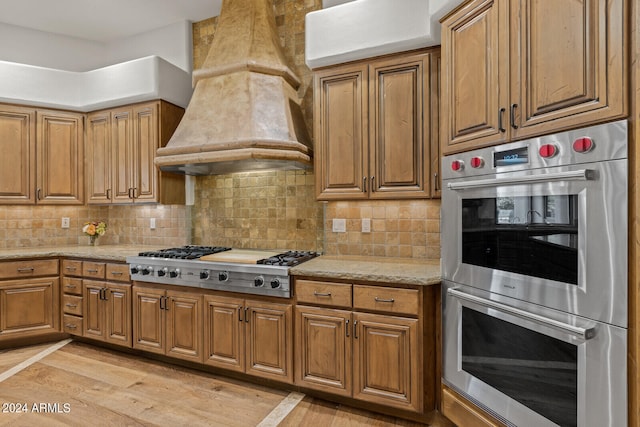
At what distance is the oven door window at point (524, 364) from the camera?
1.39m

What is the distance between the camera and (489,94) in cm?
170

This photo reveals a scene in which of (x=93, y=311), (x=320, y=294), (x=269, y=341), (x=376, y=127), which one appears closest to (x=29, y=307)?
(x=93, y=311)

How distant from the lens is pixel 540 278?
147cm

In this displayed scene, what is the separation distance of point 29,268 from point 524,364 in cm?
395

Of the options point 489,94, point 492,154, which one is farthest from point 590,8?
point 492,154

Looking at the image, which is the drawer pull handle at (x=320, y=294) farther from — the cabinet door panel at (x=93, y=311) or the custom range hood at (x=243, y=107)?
the cabinet door panel at (x=93, y=311)

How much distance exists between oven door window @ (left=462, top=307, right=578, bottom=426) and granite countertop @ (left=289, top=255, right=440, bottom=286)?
33 cm

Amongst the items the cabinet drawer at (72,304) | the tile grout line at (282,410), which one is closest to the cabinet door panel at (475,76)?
the tile grout line at (282,410)

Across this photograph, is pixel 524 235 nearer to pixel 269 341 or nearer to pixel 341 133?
pixel 341 133

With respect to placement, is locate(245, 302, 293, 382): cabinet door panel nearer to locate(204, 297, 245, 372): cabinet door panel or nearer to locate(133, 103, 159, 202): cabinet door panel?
locate(204, 297, 245, 372): cabinet door panel

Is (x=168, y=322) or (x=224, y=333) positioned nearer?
(x=224, y=333)

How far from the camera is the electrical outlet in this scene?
2904mm

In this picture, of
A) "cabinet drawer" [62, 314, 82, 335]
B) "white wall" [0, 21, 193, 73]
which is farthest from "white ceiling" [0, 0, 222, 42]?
"cabinet drawer" [62, 314, 82, 335]

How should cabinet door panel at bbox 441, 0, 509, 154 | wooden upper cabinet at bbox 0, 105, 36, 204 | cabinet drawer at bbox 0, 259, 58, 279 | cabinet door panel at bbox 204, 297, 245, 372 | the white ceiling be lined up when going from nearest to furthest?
cabinet door panel at bbox 441, 0, 509, 154, cabinet door panel at bbox 204, 297, 245, 372, cabinet drawer at bbox 0, 259, 58, 279, the white ceiling, wooden upper cabinet at bbox 0, 105, 36, 204
